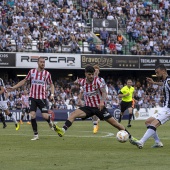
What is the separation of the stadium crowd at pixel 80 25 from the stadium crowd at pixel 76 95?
2680mm

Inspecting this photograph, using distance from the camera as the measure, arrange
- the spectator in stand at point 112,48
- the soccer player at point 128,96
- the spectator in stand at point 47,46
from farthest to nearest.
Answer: the spectator in stand at point 112,48
the spectator in stand at point 47,46
the soccer player at point 128,96

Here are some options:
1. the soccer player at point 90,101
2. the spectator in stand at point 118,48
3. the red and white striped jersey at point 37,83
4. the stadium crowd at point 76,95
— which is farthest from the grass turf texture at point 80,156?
the spectator in stand at point 118,48

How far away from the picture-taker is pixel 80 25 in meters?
46.8

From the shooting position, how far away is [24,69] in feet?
149

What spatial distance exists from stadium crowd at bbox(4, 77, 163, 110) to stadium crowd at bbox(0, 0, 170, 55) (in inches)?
106

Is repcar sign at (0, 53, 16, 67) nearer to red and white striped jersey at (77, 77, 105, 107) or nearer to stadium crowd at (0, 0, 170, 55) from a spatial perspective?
stadium crowd at (0, 0, 170, 55)

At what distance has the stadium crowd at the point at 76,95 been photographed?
40156 mm

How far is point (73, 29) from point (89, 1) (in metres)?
4.47

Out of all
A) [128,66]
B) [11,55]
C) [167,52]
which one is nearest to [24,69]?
[11,55]

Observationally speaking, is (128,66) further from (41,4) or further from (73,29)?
(41,4)

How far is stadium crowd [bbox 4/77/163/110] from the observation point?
40156 millimetres

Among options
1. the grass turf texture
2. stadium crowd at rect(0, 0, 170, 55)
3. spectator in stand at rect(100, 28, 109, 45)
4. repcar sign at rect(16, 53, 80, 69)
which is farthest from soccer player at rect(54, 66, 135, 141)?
spectator in stand at rect(100, 28, 109, 45)

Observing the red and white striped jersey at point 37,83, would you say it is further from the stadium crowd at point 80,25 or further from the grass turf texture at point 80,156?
the stadium crowd at point 80,25

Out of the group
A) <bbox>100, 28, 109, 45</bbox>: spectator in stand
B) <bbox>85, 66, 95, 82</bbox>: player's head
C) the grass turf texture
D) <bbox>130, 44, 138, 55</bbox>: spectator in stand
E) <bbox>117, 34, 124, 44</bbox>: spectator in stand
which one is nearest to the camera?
the grass turf texture
